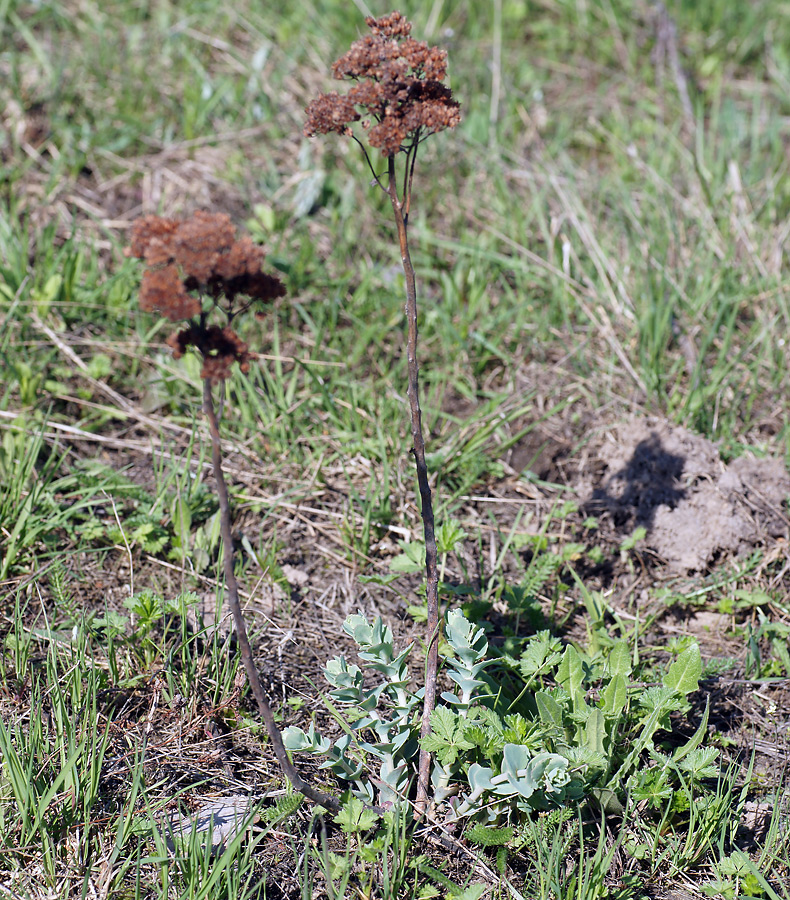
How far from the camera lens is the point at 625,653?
2.11 m

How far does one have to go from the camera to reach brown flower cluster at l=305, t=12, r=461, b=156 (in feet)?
5.34

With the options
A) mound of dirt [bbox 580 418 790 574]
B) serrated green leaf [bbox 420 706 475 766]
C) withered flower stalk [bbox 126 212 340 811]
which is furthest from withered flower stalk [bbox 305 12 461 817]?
mound of dirt [bbox 580 418 790 574]

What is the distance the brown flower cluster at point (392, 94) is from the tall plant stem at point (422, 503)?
0.24 ft

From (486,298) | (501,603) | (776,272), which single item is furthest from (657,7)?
(501,603)

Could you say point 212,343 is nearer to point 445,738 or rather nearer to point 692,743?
point 445,738

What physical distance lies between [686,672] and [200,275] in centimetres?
154

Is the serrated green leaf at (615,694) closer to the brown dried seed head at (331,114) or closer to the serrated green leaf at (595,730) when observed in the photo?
the serrated green leaf at (595,730)

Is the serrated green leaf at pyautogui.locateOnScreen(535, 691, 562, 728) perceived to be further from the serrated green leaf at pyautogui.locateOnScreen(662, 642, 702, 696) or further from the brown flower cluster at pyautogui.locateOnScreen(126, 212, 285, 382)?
the brown flower cluster at pyautogui.locateOnScreen(126, 212, 285, 382)

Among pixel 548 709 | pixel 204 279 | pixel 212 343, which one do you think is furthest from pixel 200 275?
pixel 548 709

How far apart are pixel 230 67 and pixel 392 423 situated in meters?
2.84

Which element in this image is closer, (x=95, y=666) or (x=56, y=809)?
(x=56, y=809)

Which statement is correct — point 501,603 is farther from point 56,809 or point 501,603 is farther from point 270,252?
point 270,252

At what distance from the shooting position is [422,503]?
180 cm

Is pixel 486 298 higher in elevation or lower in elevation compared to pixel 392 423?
higher
